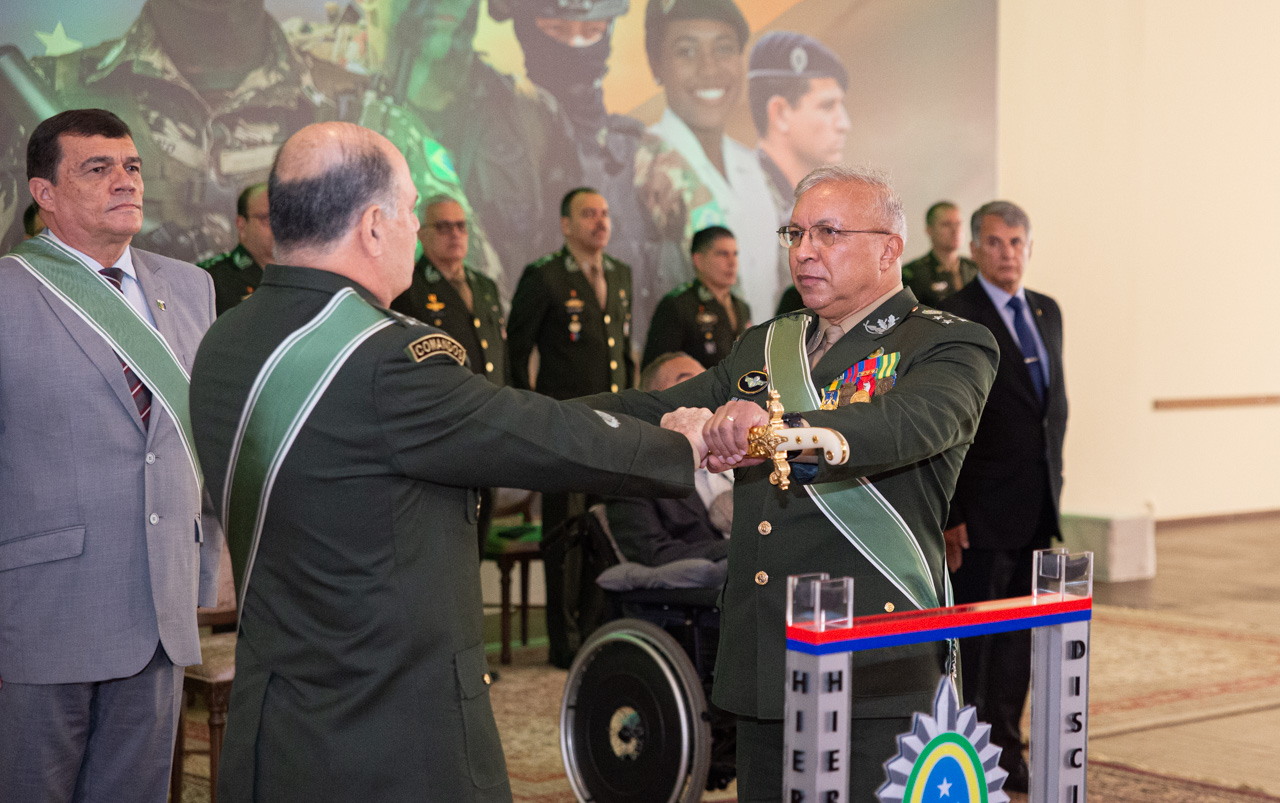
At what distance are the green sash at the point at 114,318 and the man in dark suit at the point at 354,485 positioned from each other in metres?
0.68

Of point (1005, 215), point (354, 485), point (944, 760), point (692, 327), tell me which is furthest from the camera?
point (692, 327)

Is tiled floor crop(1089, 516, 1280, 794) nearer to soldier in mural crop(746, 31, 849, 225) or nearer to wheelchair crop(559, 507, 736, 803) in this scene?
wheelchair crop(559, 507, 736, 803)

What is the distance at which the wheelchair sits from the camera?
315cm

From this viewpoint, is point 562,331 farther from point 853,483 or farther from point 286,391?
point 286,391

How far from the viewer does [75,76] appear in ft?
16.2

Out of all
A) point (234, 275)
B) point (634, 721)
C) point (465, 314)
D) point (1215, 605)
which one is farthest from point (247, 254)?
point (1215, 605)

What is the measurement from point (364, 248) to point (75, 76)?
12.7 feet

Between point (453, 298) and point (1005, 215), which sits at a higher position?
point (1005, 215)

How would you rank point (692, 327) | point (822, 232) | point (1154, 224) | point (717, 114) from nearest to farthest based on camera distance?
point (822, 232)
point (692, 327)
point (717, 114)
point (1154, 224)

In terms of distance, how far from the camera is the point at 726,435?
1.90 meters

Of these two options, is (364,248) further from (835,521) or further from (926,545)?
(926,545)

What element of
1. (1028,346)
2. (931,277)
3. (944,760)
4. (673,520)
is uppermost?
(931,277)

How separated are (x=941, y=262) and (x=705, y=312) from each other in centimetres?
140

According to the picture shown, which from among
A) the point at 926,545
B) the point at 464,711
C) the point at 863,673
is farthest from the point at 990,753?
the point at 464,711
